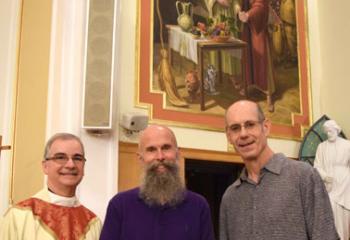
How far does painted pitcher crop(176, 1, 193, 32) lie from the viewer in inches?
269

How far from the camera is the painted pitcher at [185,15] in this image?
6.83 m

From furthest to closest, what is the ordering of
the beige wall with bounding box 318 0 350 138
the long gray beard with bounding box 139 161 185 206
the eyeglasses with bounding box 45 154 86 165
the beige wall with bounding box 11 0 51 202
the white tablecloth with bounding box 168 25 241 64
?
the beige wall with bounding box 318 0 350 138
the white tablecloth with bounding box 168 25 241 64
the beige wall with bounding box 11 0 51 202
the eyeglasses with bounding box 45 154 86 165
the long gray beard with bounding box 139 161 185 206

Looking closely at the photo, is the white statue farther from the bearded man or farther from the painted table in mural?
the bearded man

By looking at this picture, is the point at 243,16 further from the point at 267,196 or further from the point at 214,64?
the point at 267,196

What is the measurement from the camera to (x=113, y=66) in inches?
207

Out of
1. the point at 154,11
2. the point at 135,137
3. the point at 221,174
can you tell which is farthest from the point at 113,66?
the point at 221,174

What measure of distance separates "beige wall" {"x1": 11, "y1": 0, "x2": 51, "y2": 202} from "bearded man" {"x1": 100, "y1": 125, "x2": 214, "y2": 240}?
2.76 meters

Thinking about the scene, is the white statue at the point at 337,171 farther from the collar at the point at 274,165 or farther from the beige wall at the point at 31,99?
the collar at the point at 274,165

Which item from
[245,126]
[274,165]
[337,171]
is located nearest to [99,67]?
[245,126]

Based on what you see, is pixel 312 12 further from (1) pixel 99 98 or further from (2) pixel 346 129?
(1) pixel 99 98

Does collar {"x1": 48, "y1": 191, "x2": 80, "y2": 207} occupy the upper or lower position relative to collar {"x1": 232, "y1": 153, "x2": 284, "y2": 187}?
lower

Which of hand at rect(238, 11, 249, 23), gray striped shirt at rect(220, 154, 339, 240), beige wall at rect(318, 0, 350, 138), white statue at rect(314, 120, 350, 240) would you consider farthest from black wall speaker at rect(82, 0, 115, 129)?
beige wall at rect(318, 0, 350, 138)

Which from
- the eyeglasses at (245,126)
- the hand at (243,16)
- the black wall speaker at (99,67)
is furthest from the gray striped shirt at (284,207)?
the hand at (243,16)

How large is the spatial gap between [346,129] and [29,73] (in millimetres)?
4592
